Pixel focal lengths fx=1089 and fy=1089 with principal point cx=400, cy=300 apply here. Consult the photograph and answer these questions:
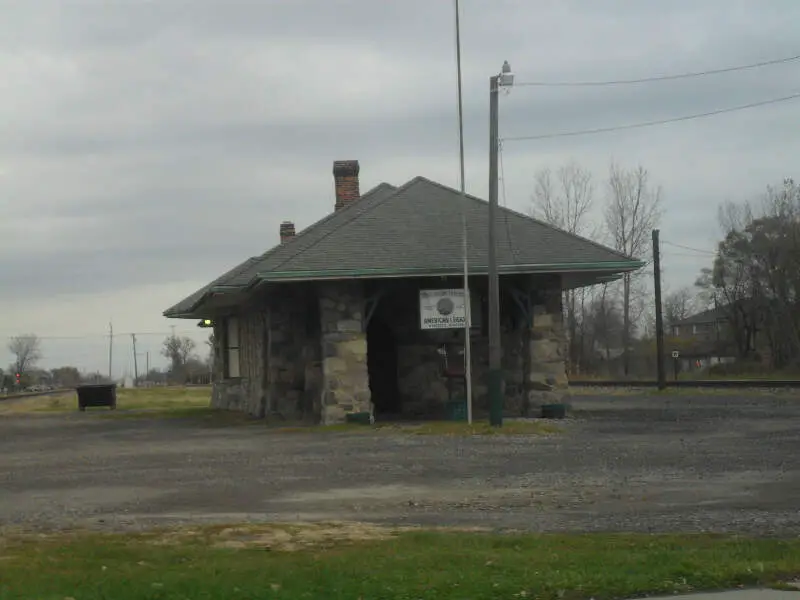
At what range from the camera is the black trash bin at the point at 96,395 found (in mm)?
41219

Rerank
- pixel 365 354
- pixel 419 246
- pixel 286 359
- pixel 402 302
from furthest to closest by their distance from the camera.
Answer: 1. pixel 286 359
2. pixel 402 302
3. pixel 419 246
4. pixel 365 354

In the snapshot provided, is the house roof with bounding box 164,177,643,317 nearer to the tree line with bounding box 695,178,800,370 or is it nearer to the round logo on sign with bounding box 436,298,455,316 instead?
the round logo on sign with bounding box 436,298,455,316

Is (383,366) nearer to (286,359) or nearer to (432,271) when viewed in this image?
(286,359)

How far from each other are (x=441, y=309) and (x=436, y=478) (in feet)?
34.2

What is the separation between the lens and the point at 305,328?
28.5 m

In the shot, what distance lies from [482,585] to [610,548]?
190 centimetres

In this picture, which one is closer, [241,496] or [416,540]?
[416,540]

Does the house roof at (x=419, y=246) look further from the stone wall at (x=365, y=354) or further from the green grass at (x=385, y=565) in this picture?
the green grass at (x=385, y=565)

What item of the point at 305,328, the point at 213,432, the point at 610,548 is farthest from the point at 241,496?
the point at 305,328

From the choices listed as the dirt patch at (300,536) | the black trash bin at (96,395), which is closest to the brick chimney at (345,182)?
the black trash bin at (96,395)

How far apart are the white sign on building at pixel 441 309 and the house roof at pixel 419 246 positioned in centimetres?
76

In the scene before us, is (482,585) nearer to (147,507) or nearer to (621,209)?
(147,507)

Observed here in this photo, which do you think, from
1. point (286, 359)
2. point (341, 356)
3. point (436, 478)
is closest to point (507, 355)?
point (341, 356)

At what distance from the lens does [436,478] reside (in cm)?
1499
